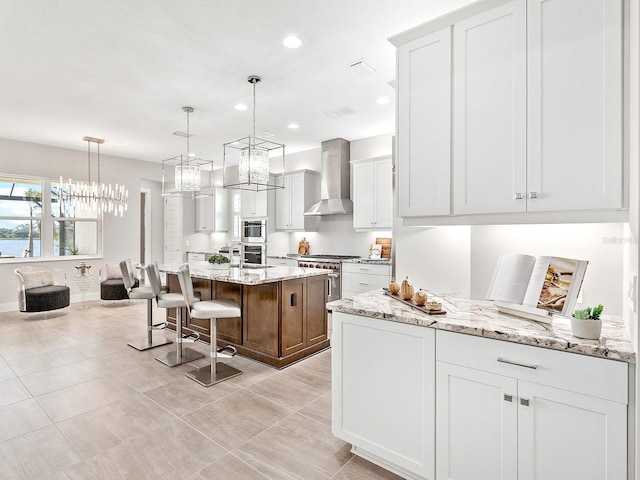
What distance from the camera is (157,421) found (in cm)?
247

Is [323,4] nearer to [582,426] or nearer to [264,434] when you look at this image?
[582,426]

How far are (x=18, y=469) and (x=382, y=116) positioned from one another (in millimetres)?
5017

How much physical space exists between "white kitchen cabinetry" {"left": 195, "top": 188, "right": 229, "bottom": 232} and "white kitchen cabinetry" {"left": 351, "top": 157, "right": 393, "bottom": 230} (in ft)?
12.1

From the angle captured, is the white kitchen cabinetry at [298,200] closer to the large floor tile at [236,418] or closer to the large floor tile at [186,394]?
the large floor tile at [186,394]

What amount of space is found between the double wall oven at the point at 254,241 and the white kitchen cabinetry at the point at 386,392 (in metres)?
4.98

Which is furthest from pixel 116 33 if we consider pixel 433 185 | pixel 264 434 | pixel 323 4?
pixel 264 434

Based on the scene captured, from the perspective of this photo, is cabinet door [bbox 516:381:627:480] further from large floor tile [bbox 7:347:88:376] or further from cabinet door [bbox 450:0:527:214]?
large floor tile [bbox 7:347:88:376]

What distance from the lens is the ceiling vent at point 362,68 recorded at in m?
3.33

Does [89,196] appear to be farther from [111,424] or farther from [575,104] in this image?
[575,104]

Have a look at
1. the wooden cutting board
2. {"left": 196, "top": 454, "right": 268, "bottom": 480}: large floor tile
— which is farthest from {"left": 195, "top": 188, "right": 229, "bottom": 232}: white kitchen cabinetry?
{"left": 196, "top": 454, "right": 268, "bottom": 480}: large floor tile

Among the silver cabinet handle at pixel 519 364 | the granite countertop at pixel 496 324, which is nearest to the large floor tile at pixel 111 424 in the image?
the granite countertop at pixel 496 324

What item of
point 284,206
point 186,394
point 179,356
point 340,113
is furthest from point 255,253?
point 186,394

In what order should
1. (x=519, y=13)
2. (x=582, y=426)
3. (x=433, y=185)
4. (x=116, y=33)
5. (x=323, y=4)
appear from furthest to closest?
(x=116, y=33) → (x=323, y=4) → (x=433, y=185) → (x=519, y=13) → (x=582, y=426)

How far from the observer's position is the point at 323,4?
8.20ft
